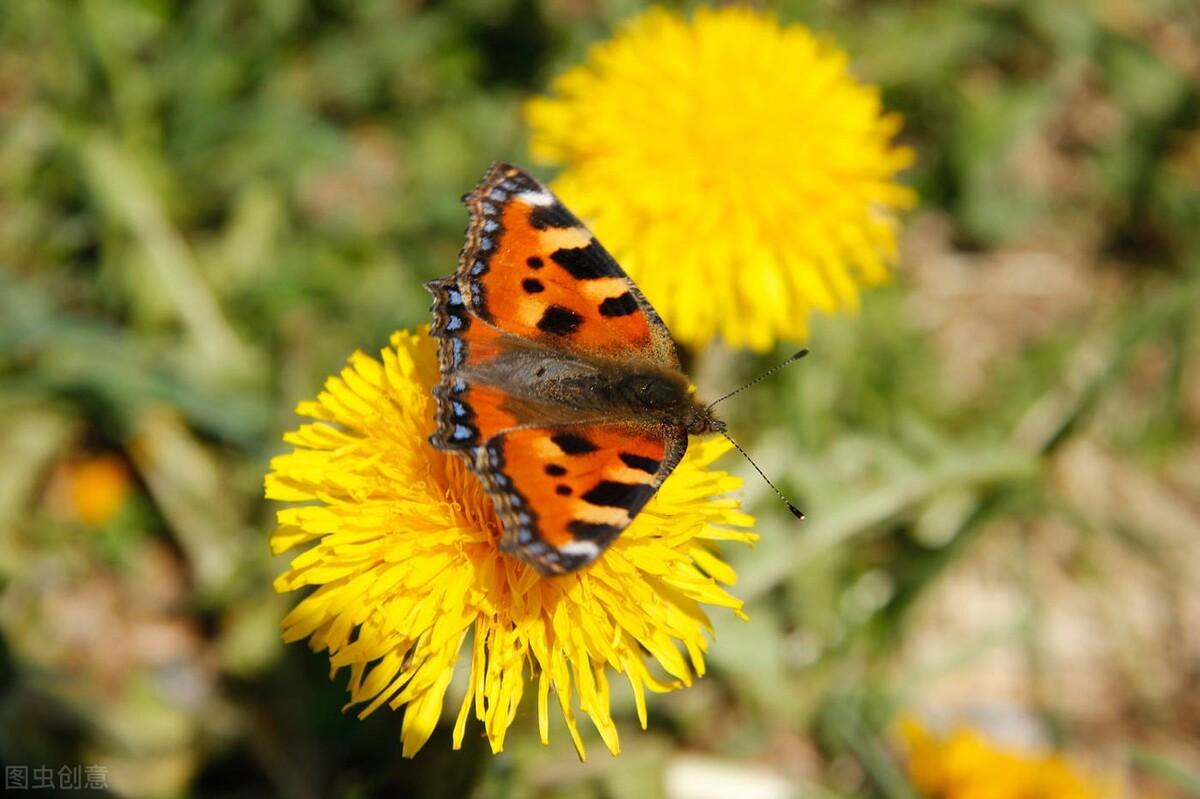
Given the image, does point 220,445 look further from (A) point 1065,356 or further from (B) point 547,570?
(A) point 1065,356

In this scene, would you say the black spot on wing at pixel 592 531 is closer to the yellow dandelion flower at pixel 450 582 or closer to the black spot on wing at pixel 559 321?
the yellow dandelion flower at pixel 450 582

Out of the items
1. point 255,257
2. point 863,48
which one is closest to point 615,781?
point 255,257

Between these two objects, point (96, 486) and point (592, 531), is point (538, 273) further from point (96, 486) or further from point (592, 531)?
point (96, 486)

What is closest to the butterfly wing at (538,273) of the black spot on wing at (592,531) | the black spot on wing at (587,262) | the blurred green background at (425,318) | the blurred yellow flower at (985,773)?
the black spot on wing at (587,262)

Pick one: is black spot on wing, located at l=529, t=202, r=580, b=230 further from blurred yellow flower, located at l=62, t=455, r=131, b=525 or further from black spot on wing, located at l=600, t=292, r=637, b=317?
blurred yellow flower, located at l=62, t=455, r=131, b=525

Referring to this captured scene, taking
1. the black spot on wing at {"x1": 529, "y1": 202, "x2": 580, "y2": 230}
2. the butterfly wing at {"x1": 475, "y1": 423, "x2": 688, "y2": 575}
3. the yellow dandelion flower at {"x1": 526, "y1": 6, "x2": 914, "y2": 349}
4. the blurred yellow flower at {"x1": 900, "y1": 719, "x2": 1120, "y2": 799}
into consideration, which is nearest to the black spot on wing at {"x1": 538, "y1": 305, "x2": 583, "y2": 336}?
the black spot on wing at {"x1": 529, "y1": 202, "x2": 580, "y2": 230}

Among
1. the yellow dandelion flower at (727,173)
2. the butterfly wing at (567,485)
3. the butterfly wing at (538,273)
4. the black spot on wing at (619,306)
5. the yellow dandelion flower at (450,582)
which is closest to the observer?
the butterfly wing at (567,485)
